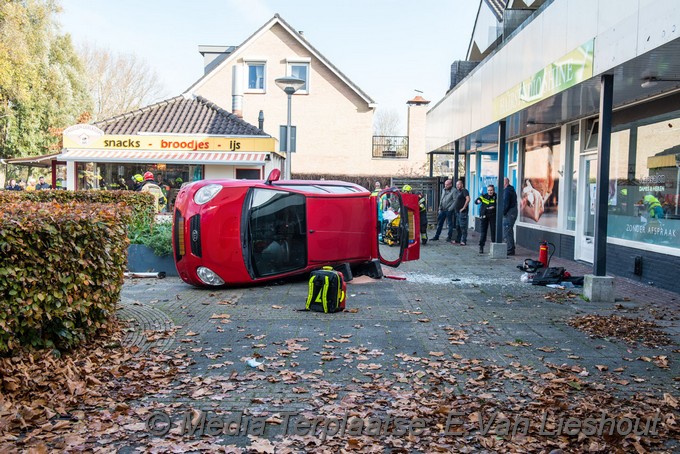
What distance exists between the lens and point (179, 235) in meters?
9.97

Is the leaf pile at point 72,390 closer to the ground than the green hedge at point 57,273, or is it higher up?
closer to the ground

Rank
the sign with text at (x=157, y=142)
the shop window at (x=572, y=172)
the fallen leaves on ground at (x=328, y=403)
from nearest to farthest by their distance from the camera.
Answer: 1. the fallen leaves on ground at (x=328, y=403)
2. the shop window at (x=572, y=172)
3. the sign with text at (x=157, y=142)

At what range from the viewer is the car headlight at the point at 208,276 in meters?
9.91

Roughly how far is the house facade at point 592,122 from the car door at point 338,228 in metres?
3.60

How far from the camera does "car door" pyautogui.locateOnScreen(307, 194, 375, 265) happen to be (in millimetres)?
10625

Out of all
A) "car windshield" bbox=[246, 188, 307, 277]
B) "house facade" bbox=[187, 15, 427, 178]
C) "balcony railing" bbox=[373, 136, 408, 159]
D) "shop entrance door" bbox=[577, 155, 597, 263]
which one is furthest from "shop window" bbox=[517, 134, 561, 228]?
"balcony railing" bbox=[373, 136, 408, 159]

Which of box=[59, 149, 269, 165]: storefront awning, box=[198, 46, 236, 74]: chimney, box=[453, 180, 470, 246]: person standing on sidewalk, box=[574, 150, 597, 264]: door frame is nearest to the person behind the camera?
box=[574, 150, 597, 264]: door frame

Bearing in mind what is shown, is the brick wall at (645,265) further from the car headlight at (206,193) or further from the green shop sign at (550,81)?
the car headlight at (206,193)

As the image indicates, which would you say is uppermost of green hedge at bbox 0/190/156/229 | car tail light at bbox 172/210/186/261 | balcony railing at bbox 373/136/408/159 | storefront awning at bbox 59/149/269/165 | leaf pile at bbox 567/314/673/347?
balcony railing at bbox 373/136/408/159

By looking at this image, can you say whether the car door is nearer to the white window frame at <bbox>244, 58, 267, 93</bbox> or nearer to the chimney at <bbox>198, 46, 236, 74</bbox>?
the white window frame at <bbox>244, 58, 267, 93</bbox>

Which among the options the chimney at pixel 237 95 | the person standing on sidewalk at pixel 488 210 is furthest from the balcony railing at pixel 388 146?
the person standing on sidewalk at pixel 488 210

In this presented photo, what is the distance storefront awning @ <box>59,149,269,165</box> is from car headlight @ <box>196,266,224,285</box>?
1312 centimetres

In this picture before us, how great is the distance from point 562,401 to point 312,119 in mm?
32858

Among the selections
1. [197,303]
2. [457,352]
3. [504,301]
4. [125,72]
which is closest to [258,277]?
[197,303]
